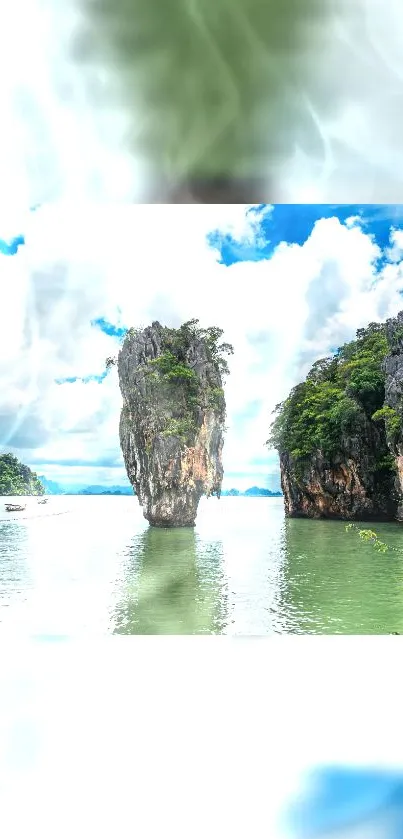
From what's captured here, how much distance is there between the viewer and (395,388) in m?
7.52

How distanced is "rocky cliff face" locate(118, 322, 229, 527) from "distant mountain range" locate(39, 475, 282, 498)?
20 centimetres

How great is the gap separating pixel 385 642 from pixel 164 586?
3455 millimetres

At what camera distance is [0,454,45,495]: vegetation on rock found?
6.67 metres

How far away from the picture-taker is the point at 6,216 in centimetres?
493

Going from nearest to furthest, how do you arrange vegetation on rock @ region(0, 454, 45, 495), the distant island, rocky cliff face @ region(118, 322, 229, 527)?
1. vegetation on rock @ region(0, 454, 45, 495)
2. rocky cliff face @ region(118, 322, 229, 527)
3. the distant island

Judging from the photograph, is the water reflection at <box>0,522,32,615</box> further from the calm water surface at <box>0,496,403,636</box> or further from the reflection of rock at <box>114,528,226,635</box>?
the reflection of rock at <box>114,528,226,635</box>

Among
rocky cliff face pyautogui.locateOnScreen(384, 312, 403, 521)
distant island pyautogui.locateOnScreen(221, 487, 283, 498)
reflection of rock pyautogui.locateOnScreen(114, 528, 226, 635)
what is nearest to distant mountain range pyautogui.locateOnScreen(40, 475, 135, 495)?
reflection of rock pyautogui.locateOnScreen(114, 528, 226, 635)

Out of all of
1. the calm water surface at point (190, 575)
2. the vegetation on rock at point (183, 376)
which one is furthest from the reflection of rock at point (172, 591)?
the vegetation on rock at point (183, 376)

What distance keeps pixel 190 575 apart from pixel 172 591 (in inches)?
20.9

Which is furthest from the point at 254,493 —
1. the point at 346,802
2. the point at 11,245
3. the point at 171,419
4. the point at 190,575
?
the point at 346,802

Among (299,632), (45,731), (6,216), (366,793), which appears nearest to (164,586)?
(299,632)

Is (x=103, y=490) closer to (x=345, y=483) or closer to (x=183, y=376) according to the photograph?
(x=183, y=376)
